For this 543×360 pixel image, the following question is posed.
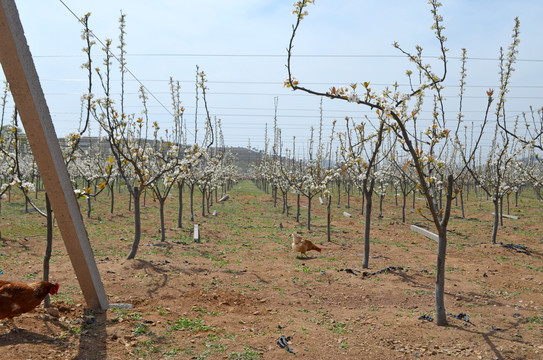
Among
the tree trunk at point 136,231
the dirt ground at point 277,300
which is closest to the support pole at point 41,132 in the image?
the dirt ground at point 277,300

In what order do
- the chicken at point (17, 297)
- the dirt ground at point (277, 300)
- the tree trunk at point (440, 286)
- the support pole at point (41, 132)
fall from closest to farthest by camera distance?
the support pole at point (41, 132) → the chicken at point (17, 297) → the dirt ground at point (277, 300) → the tree trunk at point (440, 286)

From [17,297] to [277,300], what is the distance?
4.71 meters

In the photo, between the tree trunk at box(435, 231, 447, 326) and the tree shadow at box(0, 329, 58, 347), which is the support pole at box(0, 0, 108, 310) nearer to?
the tree shadow at box(0, 329, 58, 347)

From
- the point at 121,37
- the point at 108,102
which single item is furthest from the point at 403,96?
the point at 121,37

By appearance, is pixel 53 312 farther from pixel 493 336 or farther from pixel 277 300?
pixel 493 336

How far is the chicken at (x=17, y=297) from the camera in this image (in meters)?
4.65

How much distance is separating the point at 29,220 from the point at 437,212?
18.9 m

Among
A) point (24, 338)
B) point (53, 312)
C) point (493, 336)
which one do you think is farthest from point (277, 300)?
point (24, 338)

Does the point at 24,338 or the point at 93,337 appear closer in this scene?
the point at 24,338

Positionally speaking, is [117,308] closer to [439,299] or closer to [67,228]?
[67,228]

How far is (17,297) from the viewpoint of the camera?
4777mm

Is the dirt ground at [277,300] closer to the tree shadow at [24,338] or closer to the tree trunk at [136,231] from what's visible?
the tree shadow at [24,338]

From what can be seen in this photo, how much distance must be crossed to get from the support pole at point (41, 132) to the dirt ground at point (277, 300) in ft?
3.70

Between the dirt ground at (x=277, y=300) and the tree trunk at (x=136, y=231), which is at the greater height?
the tree trunk at (x=136, y=231)
